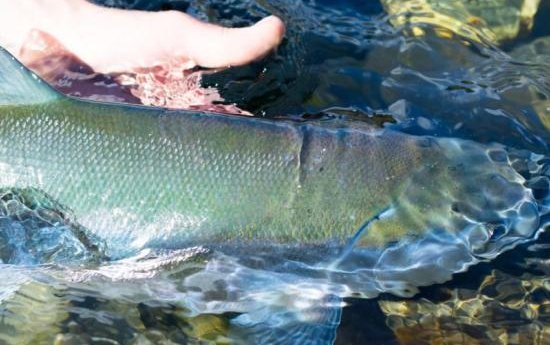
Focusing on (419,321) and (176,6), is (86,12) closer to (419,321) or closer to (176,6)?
(176,6)

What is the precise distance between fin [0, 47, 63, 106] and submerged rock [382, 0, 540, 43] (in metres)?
2.39

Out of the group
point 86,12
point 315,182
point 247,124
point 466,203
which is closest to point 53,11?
point 86,12

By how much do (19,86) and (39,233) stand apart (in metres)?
0.57

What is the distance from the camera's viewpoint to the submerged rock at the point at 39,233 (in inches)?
106

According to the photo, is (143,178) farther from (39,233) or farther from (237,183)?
(39,233)

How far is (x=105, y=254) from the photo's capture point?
2750 mm

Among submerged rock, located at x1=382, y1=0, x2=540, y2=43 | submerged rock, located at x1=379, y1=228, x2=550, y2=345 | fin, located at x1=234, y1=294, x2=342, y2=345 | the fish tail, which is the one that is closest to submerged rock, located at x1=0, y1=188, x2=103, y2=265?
fin, located at x1=234, y1=294, x2=342, y2=345

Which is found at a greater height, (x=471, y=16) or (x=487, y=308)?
(x=471, y=16)

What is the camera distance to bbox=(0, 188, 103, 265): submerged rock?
2.69 meters

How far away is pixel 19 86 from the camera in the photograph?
2.74 m

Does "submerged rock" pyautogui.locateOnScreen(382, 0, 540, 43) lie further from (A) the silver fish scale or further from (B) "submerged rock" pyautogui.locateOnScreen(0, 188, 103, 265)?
(B) "submerged rock" pyautogui.locateOnScreen(0, 188, 103, 265)

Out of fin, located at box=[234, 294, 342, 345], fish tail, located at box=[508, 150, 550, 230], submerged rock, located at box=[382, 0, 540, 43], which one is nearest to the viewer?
fin, located at box=[234, 294, 342, 345]

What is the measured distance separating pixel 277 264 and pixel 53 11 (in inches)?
72.6

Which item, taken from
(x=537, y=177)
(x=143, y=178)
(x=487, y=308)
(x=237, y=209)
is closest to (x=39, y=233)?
(x=143, y=178)
